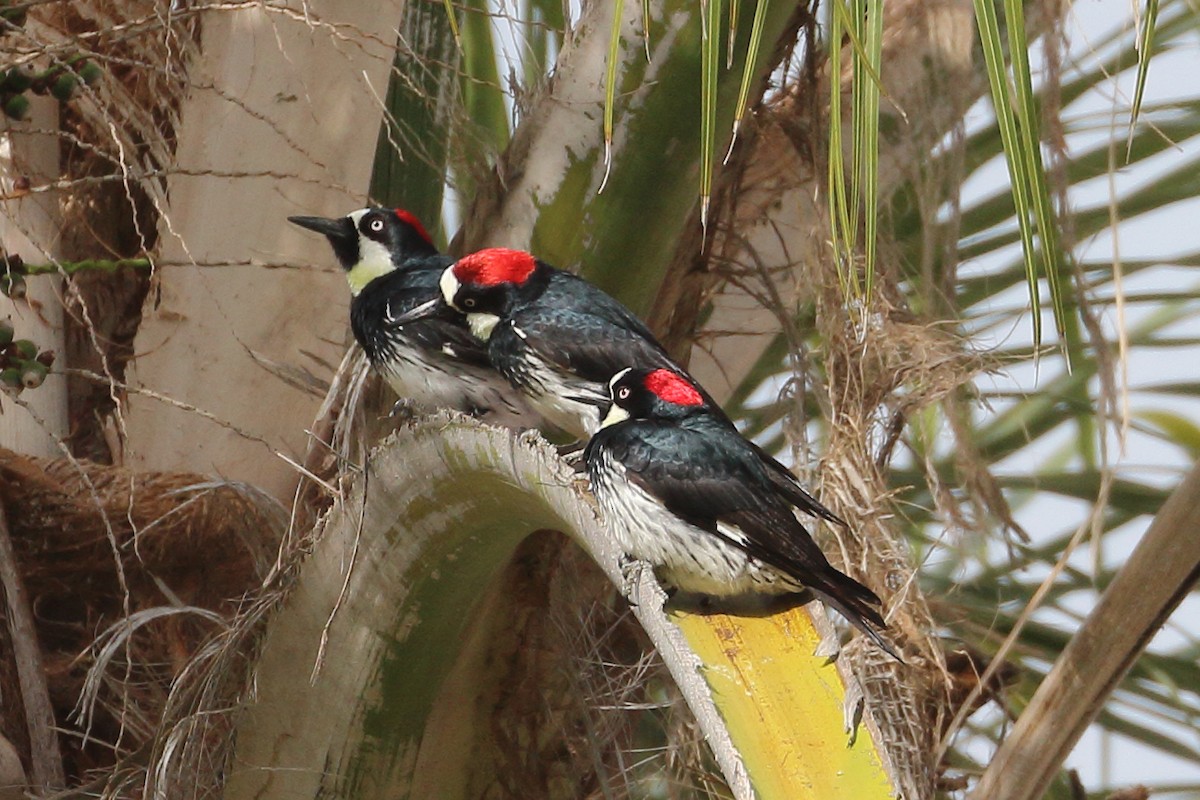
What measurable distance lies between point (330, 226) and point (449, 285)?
0.24 meters

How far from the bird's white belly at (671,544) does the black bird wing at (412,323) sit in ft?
1.47

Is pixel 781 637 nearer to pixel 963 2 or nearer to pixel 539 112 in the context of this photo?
pixel 539 112

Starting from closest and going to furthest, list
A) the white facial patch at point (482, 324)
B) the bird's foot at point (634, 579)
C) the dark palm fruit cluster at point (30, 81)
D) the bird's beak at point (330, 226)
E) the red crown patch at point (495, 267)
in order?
the bird's foot at point (634, 579) < the dark palm fruit cluster at point (30, 81) < the red crown patch at point (495, 267) < the white facial patch at point (482, 324) < the bird's beak at point (330, 226)

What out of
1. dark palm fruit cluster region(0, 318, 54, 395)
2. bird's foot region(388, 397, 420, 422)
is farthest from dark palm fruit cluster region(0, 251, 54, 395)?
bird's foot region(388, 397, 420, 422)

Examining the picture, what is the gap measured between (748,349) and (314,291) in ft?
Answer: 2.48

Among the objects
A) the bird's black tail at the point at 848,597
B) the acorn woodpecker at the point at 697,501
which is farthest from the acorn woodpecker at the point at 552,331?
the bird's black tail at the point at 848,597

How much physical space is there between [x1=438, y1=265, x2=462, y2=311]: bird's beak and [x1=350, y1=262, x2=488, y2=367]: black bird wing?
0.07 ft

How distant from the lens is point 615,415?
1.76 m

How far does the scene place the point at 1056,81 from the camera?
188 centimetres

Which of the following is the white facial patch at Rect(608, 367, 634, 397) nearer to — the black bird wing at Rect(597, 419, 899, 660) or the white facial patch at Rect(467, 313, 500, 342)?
the black bird wing at Rect(597, 419, 899, 660)

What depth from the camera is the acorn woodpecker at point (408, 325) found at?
2.00 meters

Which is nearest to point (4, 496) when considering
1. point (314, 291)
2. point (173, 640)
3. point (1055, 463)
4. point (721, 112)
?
point (173, 640)

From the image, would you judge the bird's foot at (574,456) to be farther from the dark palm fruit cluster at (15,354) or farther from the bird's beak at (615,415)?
the dark palm fruit cluster at (15,354)

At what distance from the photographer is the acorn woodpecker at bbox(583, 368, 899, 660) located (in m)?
1.51
